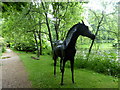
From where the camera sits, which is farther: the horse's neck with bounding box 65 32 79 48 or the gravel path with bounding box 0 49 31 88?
the gravel path with bounding box 0 49 31 88

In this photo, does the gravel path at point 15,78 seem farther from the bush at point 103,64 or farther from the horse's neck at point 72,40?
the bush at point 103,64

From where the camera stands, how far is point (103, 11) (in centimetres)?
710

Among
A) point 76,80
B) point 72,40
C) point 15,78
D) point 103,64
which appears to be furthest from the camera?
point 103,64

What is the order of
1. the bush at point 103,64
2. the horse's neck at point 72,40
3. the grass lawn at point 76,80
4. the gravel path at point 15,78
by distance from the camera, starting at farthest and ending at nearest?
1. the bush at point 103,64
2. the gravel path at point 15,78
3. the grass lawn at point 76,80
4. the horse's neck at point 72,40

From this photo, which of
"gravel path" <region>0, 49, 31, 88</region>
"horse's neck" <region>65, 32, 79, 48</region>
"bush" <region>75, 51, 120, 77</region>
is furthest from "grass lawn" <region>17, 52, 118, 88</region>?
"horse's neck" <region>65, 32, 79, 48</region>

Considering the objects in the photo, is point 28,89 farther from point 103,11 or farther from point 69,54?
point 103,11

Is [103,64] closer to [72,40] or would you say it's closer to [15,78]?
[72,40]

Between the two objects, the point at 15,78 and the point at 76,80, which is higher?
the point at 76,80

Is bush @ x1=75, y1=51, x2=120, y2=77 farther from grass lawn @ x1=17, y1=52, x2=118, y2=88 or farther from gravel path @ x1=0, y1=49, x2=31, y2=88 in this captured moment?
gravel path @ x1=0, y1=49, x2=31, y2=88

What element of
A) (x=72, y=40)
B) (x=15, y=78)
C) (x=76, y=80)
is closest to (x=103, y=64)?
(x=76, y=80)

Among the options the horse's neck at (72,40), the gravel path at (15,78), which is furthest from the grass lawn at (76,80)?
the horse's neck at (72,40)

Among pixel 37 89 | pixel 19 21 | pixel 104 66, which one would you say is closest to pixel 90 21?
pixel 104 66

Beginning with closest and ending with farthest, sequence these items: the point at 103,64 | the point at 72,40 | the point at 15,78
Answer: the point at 72,40, the point at 15,78, the point at 103,64

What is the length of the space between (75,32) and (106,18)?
536cm
